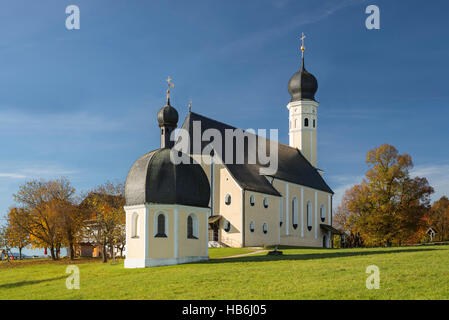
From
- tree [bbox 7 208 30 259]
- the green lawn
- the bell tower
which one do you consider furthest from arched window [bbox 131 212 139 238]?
the bell tower

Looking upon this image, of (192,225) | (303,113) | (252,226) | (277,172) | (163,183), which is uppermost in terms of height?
(303,113)

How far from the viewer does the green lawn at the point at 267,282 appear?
15906 millimetres

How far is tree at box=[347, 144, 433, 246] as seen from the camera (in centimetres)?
4769

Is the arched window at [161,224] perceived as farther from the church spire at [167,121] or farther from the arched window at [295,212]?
the arched window at [295,212]

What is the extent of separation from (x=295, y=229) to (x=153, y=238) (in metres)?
23.7

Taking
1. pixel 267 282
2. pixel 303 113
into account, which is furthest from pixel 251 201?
pixel 267 282

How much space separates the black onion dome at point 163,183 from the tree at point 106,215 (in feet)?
28.4

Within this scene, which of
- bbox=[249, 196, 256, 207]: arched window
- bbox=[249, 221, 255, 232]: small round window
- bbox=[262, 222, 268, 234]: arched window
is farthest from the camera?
bbox=[262, 222, 268, 234]: arched window

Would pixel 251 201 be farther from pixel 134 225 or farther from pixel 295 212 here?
pixel 134 225

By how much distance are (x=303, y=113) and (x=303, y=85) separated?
3218 mm

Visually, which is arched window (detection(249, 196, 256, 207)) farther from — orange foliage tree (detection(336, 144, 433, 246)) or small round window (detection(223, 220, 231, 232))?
orange foliage tree (detection(336, 144, 433, 246))

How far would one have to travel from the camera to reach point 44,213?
151ft

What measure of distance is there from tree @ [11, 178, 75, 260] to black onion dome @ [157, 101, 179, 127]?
18.1m
